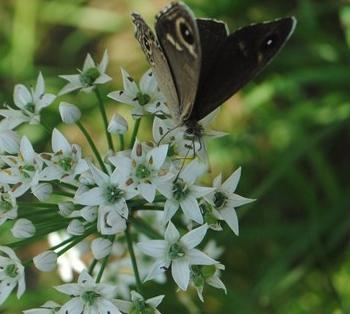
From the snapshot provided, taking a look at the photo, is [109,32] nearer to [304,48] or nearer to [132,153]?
[304,48]

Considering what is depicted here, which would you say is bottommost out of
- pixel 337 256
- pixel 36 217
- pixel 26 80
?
pixel 337 256

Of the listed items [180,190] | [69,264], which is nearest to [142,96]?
[180,190]

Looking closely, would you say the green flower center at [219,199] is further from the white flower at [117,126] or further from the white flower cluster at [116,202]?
the white flower at [117,126]

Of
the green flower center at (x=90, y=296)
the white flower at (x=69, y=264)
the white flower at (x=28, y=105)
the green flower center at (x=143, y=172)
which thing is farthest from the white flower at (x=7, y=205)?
the white flower at (x=69, y=264)

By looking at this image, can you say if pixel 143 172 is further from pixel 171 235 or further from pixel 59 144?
pixel 59 144

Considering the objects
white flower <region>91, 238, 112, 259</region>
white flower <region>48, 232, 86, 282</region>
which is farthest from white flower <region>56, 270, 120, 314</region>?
white flower <region>48, 232, 86, 282</region>

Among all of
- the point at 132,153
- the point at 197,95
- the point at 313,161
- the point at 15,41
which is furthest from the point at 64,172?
the point at 15,41

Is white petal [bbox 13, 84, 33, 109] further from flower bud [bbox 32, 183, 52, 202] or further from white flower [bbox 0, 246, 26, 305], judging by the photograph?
white flower [bbox 0, 246, 26, 305]
